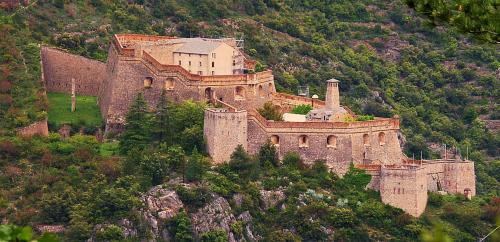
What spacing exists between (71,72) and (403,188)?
1738cm

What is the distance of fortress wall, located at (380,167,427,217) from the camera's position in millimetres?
71875

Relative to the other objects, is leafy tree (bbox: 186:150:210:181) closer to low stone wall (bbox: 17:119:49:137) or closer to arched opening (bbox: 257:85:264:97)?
arched opening (bbox: 257:85:264:97)

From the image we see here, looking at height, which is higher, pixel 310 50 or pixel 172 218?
pixel 310 50

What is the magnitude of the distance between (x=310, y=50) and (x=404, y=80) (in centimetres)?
778

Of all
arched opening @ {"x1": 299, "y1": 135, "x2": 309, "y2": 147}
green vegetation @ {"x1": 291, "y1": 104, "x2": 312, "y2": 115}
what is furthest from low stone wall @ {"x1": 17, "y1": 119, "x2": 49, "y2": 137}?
arched opening @ {"x1": 299, "y1": 135, "x2": 309, "y2": 147}

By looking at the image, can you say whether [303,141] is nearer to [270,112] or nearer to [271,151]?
[271,151]

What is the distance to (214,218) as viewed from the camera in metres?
69.9

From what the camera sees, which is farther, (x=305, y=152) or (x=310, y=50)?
(x=310, y=50)

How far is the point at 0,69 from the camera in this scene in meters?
79.9

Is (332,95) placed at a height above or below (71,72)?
below

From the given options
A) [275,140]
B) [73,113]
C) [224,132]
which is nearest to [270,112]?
[275,140]

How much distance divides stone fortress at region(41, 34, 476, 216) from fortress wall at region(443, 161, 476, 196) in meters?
0.04

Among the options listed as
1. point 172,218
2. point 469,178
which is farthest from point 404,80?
point 172,218

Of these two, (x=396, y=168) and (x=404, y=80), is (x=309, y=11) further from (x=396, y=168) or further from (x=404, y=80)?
(x=396, y=168)
